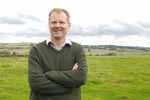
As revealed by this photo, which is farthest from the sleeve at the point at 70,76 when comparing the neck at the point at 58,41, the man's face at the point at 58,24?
the man's face at the point at 58,24

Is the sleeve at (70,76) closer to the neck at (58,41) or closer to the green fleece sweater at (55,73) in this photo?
the green fleece sweater at (55,73)

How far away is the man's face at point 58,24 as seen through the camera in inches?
124

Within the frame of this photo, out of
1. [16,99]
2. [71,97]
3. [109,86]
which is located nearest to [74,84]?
[71,97]

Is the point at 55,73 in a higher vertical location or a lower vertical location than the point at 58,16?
lower

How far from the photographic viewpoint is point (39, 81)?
3.16 metres

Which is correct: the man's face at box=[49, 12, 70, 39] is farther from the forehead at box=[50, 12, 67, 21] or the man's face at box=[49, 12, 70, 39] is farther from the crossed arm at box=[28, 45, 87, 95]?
the crossed arm at box=[28, 45, 87, 95]

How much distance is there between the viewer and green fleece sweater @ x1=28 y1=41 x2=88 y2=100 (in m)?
3.12

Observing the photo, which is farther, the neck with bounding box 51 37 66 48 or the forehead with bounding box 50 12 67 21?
the neck with bounding box 51 37 66 48

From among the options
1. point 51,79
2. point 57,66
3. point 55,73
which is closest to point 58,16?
point 57,66

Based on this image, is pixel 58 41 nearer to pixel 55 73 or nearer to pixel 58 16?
pixel 58 16

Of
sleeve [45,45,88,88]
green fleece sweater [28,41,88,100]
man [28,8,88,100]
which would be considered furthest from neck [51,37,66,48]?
sleeve [45,45,88,88]

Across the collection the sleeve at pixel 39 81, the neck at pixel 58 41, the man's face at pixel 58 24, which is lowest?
the sleeve at pixel 39 81

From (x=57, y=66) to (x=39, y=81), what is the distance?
0.48 m

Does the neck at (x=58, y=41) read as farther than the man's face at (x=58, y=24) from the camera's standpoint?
Yes
